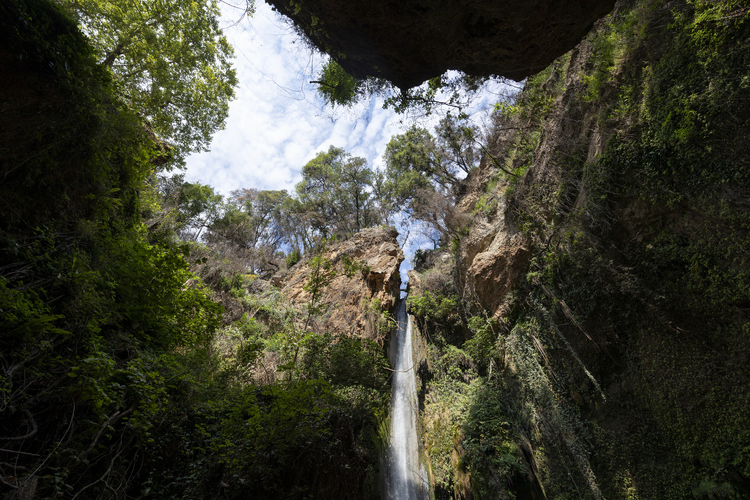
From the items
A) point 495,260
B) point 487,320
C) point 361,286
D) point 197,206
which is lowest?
point 487,320

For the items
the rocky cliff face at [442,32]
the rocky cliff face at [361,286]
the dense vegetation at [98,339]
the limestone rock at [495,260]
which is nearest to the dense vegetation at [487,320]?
the dense vegetation at [98,339]

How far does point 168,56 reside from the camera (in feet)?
30.9

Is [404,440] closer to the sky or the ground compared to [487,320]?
closer to the ground

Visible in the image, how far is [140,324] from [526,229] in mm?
Result: 8870

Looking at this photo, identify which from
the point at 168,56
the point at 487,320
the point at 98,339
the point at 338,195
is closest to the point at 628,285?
the point at 487,320

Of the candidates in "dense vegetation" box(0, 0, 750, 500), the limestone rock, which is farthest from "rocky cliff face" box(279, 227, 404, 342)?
the limestone rock

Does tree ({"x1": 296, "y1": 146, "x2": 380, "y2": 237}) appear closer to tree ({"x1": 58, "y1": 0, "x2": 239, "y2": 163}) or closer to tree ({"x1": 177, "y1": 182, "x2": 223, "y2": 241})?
tree ({"x1": 177, "y1": 182, "x2": 223, "y2": 241})

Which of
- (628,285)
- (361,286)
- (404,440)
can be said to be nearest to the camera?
(628,285)

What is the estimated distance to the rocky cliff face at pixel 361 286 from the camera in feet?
40.3

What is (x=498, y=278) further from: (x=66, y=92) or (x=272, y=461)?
(x=66, y=92)

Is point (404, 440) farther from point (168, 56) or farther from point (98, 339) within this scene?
point (168, 56)

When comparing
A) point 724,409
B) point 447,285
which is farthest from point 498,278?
point 724,409

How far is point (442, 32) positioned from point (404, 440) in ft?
40.3

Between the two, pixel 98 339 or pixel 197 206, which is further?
pixel 197 206
